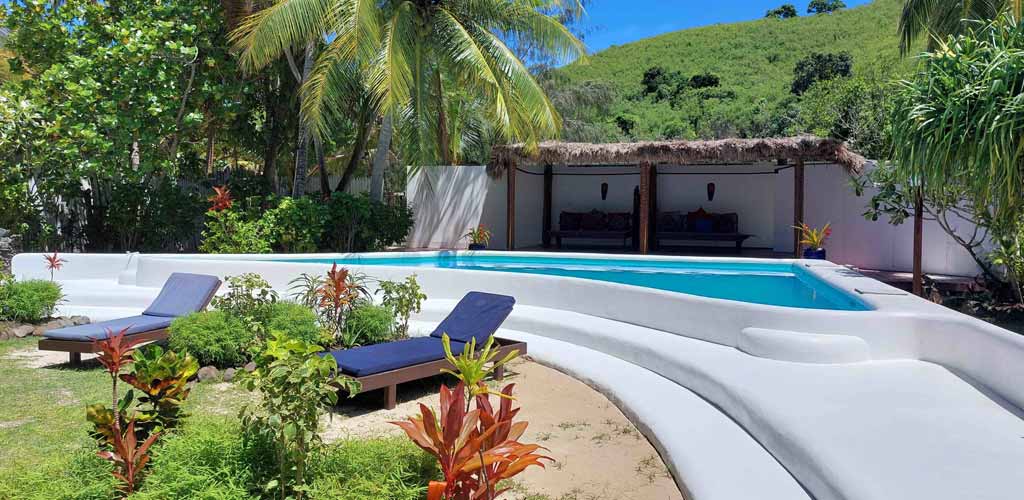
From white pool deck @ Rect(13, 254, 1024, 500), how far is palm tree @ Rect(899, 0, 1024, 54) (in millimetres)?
6028

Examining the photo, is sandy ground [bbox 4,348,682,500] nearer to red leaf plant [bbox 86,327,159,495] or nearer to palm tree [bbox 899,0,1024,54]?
red leaf plant [bbox 86,327,159,495]

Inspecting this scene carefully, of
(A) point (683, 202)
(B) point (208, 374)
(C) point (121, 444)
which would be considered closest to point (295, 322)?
(B) point (208, 374)

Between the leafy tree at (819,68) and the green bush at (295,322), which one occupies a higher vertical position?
the leafy tree at (819,68)

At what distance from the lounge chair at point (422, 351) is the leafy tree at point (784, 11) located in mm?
60454

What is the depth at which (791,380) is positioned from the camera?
4777 millimetres

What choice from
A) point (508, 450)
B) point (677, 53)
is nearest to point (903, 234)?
point (508, 450)

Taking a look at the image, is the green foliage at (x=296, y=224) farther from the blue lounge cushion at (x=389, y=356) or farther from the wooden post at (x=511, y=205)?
the blue lounge cushion at (x=389, y=356)

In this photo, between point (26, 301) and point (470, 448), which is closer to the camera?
point (470, 448)

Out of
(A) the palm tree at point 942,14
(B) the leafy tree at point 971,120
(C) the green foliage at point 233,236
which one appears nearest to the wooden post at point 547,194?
(C) the green foliage at point 233,236

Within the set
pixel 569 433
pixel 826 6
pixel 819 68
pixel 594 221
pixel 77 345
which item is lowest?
pixel 569 433

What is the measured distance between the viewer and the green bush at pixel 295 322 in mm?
5930

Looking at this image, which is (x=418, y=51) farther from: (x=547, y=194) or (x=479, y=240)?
(x=547, y=194)

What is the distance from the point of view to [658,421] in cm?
447

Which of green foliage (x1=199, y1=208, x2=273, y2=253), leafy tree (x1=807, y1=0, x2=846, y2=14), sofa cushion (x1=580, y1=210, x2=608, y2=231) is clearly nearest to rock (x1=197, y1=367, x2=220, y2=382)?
green foliage (x1=199, y1=208, x2=273, y2=253)
